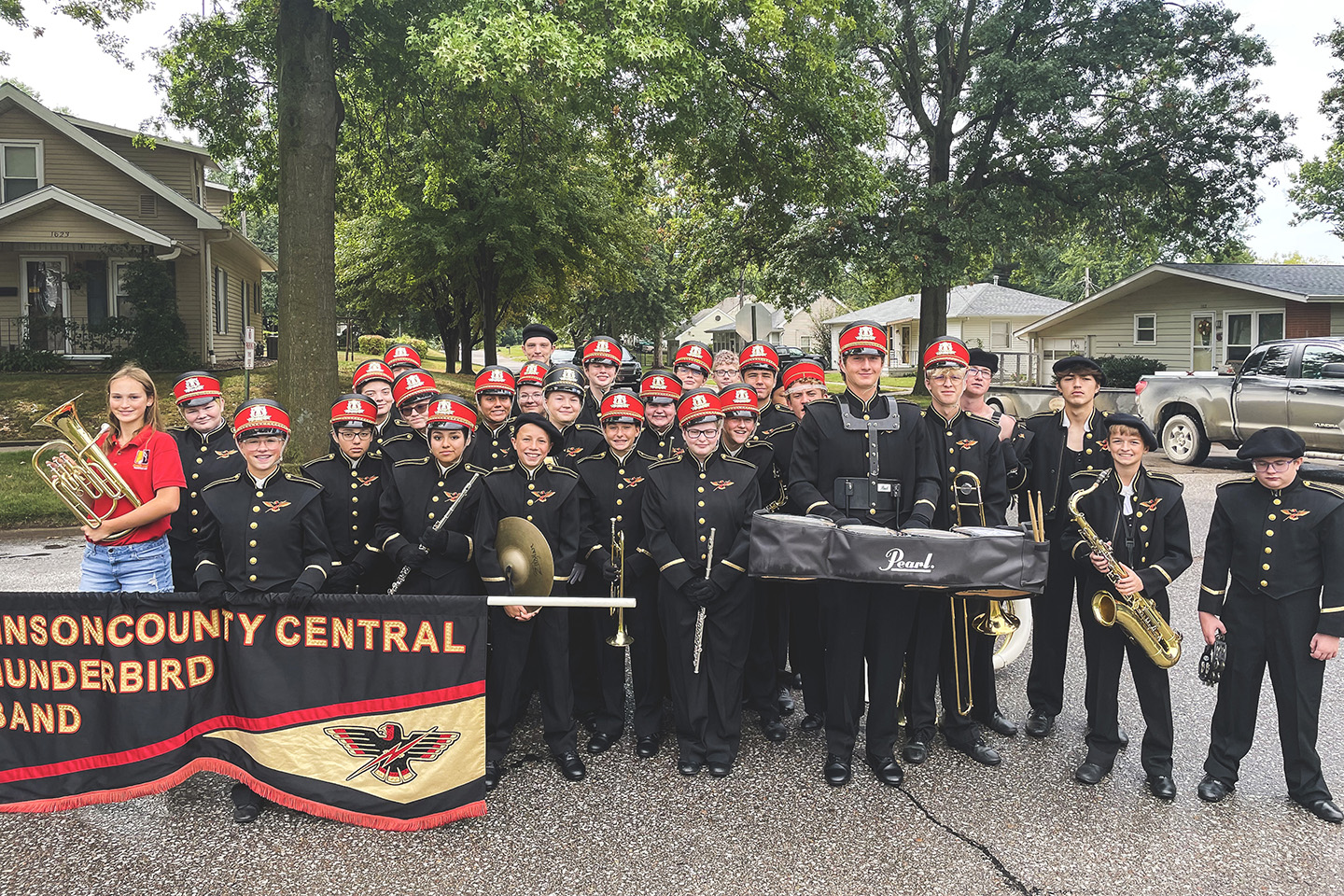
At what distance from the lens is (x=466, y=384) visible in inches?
1209

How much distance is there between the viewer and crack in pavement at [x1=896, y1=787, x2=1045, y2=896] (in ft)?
12.1

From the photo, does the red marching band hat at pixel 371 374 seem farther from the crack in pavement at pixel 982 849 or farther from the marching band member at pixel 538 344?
the crack in pavement at pixel 982 849

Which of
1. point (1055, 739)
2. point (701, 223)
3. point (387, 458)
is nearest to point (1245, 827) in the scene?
point (1055, 739)

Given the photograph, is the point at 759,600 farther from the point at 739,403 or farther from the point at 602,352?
the point at 602,352

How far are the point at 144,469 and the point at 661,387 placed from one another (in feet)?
9.96

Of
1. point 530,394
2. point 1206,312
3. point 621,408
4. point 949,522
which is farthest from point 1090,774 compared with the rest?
point 1206,312

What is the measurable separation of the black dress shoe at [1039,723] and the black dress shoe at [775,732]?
1.42m

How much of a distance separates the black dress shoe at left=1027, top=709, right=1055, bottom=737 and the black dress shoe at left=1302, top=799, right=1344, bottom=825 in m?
1.29

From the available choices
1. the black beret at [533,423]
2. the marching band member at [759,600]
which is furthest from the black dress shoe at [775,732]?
the black beret at [533,423]

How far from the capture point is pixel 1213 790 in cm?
445

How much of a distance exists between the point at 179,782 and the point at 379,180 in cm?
1660

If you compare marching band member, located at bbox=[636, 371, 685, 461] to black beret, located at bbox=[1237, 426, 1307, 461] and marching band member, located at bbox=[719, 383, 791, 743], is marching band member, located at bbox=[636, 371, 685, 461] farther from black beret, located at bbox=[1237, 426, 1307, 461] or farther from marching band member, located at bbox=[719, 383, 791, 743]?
black beret, located at bbox=[1237, 426, 1307, 461]

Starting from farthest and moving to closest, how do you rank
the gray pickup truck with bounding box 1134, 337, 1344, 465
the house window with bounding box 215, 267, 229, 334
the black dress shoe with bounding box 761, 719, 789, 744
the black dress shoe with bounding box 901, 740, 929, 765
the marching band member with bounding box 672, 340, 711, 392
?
the house window with bounding box 215, 267, 229, 334 < the gray pickup truck with bounding box 1134, 337, 1344, 465 < the marching band member with bounding box 672, 340, 711, 392 < the black dress shoe with bounding box 761, 719, 789, 744 < the black dress shoe with bounding box 901, 740, 929, 765

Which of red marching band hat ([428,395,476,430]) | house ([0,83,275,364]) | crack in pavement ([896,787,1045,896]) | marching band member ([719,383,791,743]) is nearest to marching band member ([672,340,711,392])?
marching band member ([719,383,791,743])
